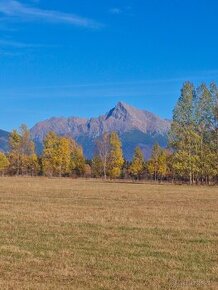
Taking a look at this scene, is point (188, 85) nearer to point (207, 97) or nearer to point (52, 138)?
point (207, 97)

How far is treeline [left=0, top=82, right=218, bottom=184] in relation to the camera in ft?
262

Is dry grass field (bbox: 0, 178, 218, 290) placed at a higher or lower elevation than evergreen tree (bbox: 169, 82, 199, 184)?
lower

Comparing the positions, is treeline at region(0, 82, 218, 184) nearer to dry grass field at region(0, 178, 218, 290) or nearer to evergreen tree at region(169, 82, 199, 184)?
evergreen tree at region(169, 82, 199, 184)

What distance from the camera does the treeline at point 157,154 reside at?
79.9 metres

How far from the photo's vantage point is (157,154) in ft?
413

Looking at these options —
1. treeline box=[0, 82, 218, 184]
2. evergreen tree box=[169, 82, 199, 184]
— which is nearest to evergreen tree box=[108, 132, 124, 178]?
treeline box=[0, 82, 218, 184]

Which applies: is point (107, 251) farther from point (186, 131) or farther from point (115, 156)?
point (115, 156)

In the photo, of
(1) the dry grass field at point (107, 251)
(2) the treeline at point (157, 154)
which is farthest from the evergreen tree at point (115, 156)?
(1) the dry grass field at point (107, 251)

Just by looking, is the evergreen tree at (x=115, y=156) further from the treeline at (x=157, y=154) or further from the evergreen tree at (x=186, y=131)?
the evergreen tree at (x=186, y=131)

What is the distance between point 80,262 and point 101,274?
1.58 metres

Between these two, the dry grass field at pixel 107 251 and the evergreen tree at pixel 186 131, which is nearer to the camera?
the dry grass field at pixel 107 251

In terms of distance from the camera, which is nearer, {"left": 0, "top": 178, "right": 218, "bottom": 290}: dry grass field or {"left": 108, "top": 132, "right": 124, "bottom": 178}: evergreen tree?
{"left": 0, "top": 178, "right": 218, "bottom": 290}: dry grass field

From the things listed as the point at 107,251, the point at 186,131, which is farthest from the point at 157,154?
the point at 107,251

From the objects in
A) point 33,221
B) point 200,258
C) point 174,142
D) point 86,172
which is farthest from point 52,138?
point 200,258
